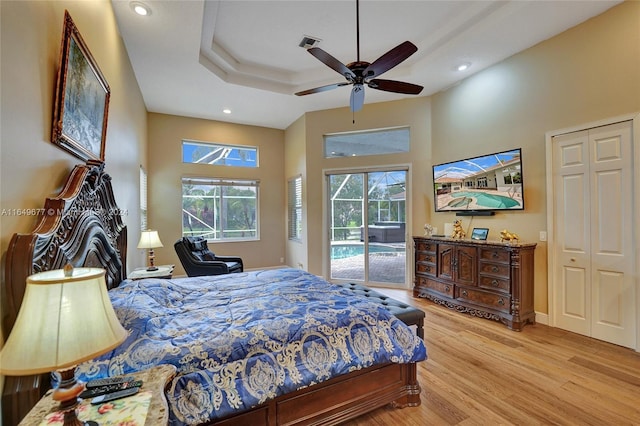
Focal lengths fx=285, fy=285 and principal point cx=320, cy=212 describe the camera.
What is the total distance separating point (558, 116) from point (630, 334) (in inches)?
96.7

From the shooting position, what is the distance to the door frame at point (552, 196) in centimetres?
282

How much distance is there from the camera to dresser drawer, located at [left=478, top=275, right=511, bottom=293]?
11.5 ft

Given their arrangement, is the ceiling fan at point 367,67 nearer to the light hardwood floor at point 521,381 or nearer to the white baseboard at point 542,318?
the light hardwood floor at point 521,381

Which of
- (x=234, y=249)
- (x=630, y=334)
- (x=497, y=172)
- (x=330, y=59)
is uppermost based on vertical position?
(x=330, y=59)

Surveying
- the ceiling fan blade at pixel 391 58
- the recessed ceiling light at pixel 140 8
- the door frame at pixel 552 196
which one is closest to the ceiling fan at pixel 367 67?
the ceiling fan blade at pixel 391 58

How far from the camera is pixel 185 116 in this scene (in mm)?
5918

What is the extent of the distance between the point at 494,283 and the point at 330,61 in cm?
328

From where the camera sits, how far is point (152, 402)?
3.61ft

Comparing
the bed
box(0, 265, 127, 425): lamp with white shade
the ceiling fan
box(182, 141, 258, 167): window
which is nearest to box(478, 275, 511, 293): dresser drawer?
the bed

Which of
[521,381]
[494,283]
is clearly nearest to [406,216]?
[494,283]

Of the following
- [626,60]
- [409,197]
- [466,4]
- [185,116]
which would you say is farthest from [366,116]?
[185,116]

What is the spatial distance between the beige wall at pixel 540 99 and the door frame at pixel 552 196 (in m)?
0.06

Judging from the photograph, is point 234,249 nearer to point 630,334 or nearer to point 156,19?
point 156,19

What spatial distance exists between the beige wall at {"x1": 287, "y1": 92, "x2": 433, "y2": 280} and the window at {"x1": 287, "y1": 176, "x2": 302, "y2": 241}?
0.43 m
